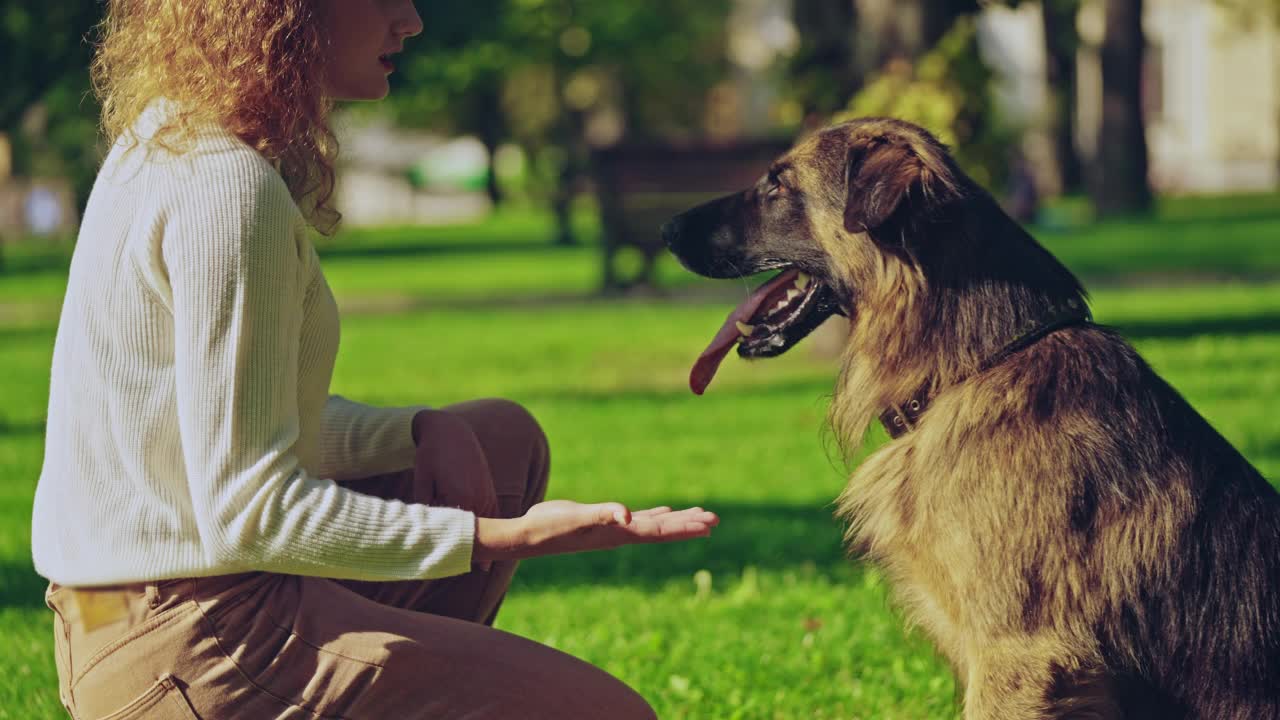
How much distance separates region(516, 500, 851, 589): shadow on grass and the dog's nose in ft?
6.79

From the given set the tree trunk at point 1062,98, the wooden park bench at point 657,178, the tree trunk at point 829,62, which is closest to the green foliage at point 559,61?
the wooden park bench at point 657,178

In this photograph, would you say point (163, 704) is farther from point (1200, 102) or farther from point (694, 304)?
point (1200, 102)

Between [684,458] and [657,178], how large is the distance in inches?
366

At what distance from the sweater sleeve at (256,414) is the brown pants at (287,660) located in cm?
11

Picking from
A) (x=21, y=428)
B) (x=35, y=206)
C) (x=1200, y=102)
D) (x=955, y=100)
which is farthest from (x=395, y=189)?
(x=955, y=100)

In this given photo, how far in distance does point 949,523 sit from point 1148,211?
30.7 m

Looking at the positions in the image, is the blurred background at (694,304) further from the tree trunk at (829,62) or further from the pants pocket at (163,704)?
the pants pocket at (163,704)

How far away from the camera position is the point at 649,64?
53000 mm

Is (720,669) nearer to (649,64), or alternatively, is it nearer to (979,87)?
(979,87)

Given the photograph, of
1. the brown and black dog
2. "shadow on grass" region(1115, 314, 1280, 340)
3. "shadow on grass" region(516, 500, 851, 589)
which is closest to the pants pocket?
the brown and black dog

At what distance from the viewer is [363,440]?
12.0 ft

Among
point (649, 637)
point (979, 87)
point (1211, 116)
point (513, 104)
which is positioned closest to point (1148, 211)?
point (1211, 116)

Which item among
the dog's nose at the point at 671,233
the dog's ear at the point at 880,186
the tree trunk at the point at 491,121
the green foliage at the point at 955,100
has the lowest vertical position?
the tree trunk at the point at 491,121

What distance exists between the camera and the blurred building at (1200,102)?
48.2 metres
